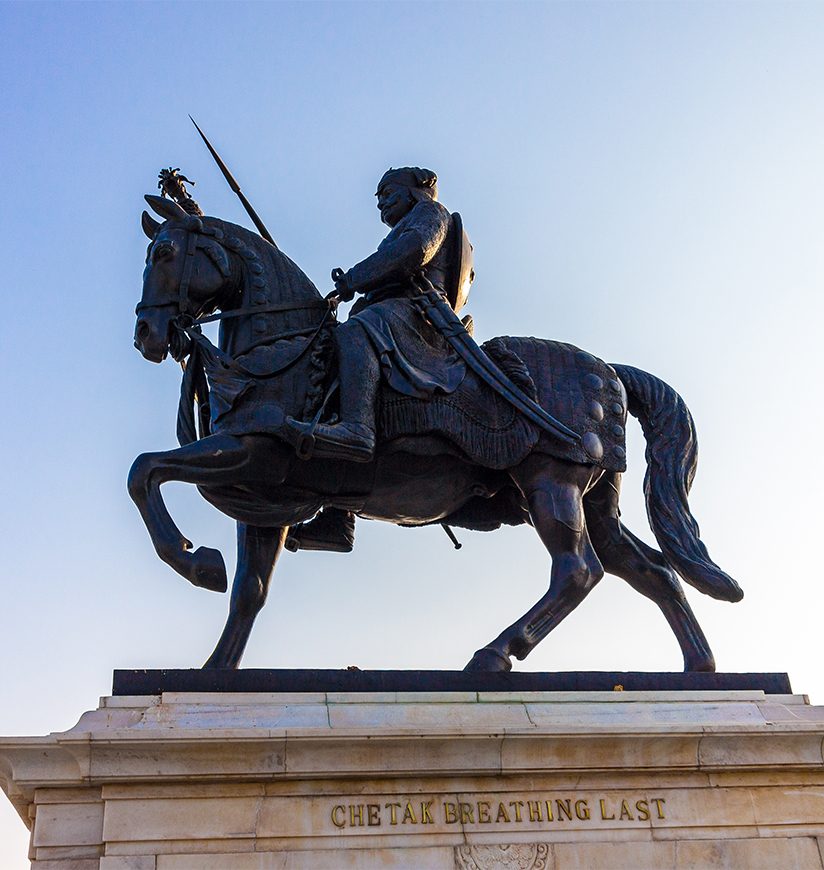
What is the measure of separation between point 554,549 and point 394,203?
11.5ft

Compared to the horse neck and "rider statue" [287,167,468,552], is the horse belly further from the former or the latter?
the horse neck

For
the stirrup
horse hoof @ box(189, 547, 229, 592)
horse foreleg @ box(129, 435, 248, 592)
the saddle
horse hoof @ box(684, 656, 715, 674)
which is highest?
the saddle

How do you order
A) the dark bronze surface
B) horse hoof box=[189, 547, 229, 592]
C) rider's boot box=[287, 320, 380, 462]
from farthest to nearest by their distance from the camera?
rider's boot box=[287, 320, 380, 462]
horse hoof box=[189, 547, 229, 592]
the dark bronze surface

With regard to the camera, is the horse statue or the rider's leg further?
the horse statue

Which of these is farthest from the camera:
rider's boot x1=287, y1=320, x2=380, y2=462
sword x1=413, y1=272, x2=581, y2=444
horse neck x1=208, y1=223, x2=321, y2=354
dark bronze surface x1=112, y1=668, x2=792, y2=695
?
horse neck x1=208, y1=223, x2=321, y2=354

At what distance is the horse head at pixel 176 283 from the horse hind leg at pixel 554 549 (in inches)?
112

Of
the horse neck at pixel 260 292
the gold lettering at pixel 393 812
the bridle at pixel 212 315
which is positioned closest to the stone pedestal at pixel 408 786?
the gold lettering at pixel 393 812

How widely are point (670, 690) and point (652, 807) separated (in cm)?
127

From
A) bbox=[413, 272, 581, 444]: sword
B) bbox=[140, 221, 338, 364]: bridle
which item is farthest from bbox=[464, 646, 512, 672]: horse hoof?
bbox=[140, 221, 338, 364]: bridle

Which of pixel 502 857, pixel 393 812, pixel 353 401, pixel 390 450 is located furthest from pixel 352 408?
pixel 502 857

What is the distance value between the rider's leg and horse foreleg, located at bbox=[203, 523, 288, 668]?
1.21 metres

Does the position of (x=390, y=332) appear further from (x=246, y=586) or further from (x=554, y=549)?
(x=246, y=586)

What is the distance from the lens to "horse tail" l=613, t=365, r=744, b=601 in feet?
36.8

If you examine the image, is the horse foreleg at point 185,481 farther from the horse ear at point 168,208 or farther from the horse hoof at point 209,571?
the horse ear at point 168,208
